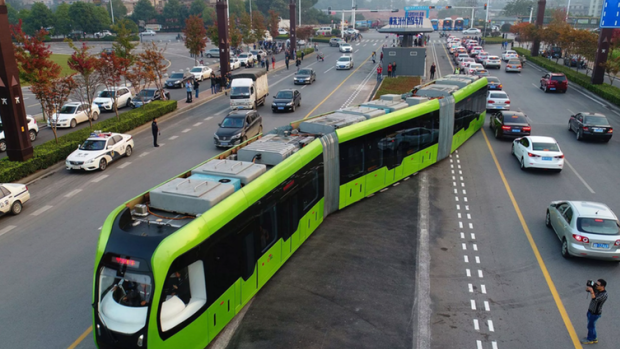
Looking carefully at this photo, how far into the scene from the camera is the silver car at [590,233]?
1362 centimetres

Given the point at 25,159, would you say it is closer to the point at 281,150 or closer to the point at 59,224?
the point at 59,224

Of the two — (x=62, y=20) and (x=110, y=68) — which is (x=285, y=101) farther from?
(x=62, y=20)

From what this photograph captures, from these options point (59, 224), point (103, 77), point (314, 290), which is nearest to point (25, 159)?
point (59, 224)

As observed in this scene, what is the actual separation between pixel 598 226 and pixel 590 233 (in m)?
0.36

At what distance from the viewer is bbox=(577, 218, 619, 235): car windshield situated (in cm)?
1382

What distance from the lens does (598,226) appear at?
13945mm

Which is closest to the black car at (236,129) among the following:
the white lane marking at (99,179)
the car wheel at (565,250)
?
the white lane marking at (99,179)

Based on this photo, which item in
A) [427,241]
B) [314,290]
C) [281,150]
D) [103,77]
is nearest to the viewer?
[314,290]

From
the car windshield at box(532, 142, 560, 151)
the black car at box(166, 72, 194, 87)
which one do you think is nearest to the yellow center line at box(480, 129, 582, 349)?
the car windshield at box(532, 142, 560, 151)

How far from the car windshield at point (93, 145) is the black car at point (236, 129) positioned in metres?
5.64

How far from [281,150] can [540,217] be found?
993 centimetres

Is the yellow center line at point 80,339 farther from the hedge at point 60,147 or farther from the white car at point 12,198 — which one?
the hedge at point 60,147

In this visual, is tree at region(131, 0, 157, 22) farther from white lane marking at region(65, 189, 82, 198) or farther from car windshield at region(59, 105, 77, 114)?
white lane marking at region(65, 189, 82, 198)

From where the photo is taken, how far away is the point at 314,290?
1263 centimetres
